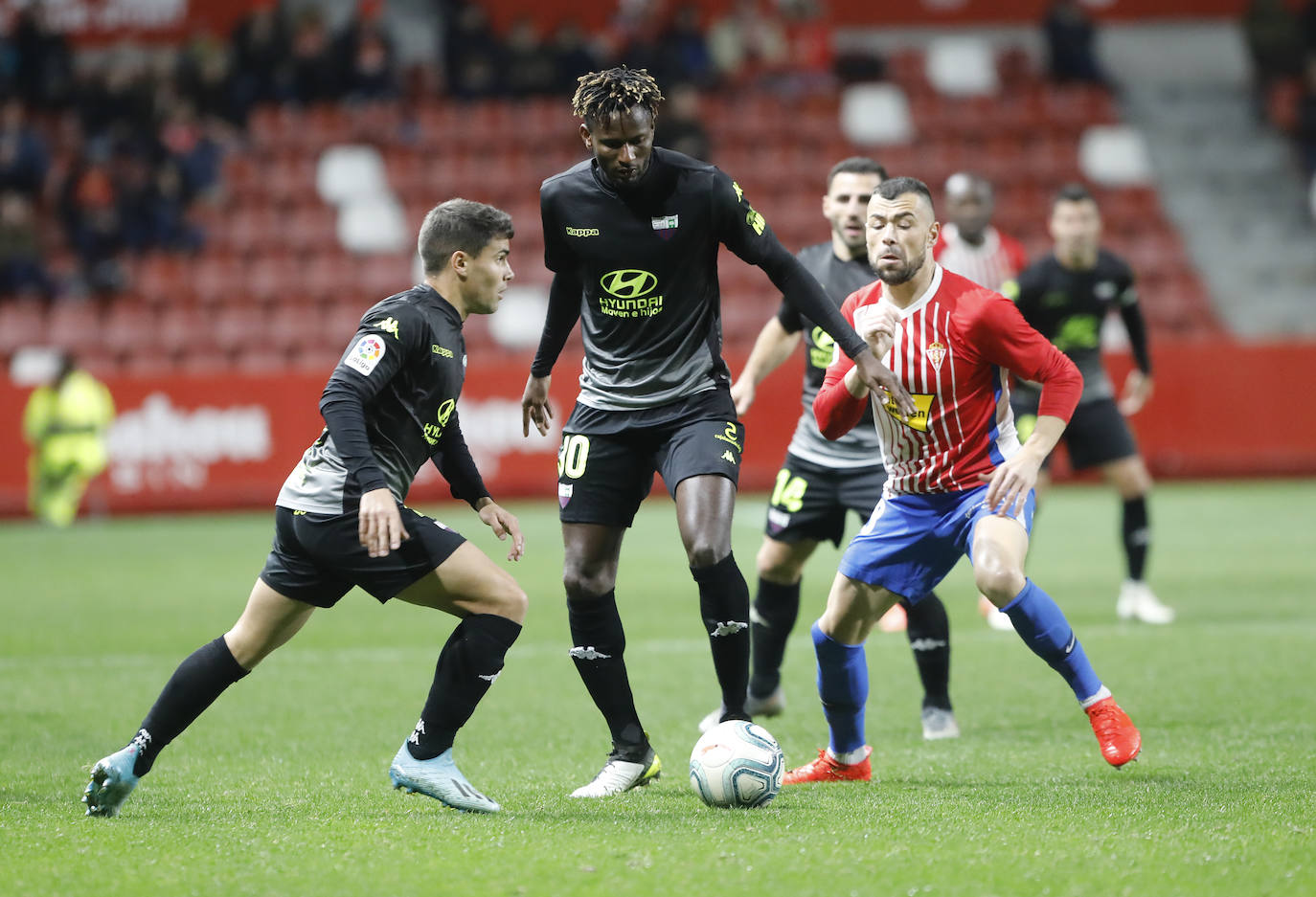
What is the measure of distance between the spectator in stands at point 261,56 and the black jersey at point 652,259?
17.4 m

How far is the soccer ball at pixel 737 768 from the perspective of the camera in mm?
4918

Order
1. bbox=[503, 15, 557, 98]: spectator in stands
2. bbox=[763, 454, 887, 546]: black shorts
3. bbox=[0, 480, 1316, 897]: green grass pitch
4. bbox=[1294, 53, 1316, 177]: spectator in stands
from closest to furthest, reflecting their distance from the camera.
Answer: bbox=[0, 480, 1316, 897]: green grass pitch < bbox=[763, 454, 887, 546]: black shorts < bbox=[503, 15, 557, 98]: spectator in stands < bbox=[1294, 53, 1316, 177]: spectator in stands

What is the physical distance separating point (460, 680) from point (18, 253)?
55.4 feet

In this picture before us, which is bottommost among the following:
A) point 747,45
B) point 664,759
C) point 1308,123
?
point 664,759

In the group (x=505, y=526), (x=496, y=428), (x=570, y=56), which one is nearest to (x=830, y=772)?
(x=505, y=526)

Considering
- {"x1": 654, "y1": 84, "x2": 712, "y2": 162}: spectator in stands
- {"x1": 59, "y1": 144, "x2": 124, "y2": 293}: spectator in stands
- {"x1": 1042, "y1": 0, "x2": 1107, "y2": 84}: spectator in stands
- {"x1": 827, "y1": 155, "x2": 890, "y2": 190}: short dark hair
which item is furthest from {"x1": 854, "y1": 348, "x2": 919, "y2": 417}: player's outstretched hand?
{"x1": 1042, "y1": 0, "x2": 1107, "y2": 84}: spectator in stands

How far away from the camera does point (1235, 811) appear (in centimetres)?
467

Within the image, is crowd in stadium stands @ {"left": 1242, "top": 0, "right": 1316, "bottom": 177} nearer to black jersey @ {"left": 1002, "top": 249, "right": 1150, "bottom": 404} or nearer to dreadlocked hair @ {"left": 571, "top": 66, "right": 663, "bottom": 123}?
black jersey @ {"left": 1002, "top": 249, "right": 1150, "bottom": 404}

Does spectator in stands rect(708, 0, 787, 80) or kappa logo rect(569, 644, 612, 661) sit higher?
spectator in stands rect(708, 0, 787, 80)

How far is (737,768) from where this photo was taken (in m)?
4.91

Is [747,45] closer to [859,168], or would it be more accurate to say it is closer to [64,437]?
[64,437]

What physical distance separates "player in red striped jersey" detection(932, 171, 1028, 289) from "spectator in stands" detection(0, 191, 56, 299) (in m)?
14.3

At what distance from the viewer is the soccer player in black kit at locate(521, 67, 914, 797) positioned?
5.24 m

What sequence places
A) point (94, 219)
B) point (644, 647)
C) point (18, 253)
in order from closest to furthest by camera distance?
point (644, 647) → point (18, 253) → point (94, 219)
